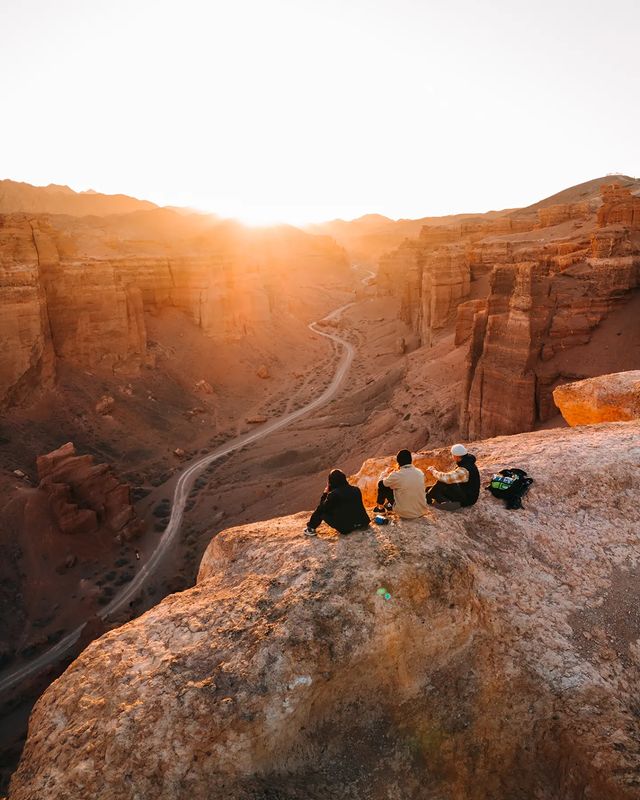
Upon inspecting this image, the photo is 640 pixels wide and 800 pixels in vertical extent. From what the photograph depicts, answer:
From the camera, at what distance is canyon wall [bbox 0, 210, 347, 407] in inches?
1219

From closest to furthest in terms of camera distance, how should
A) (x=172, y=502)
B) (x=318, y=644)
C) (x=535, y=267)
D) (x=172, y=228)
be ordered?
(x=318, y=644)
(x=535, y=267)
(x=172, y=502)
(x=172, y=228)

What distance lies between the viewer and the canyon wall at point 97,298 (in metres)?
31.0

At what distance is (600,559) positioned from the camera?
25.3 ft

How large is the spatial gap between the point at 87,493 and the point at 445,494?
21884 millimetres

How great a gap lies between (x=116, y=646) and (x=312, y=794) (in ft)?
9.21

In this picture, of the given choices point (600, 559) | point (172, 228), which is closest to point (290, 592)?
point (600, 559)

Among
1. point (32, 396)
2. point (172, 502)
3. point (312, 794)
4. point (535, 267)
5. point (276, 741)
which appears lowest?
point (172, 502)

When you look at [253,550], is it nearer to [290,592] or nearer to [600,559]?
[290,592]

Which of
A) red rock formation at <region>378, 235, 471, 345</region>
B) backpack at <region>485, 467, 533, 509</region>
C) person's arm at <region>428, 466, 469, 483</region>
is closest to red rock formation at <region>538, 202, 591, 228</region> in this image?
red rock formation at <region>378, 235, 471, 345</region>

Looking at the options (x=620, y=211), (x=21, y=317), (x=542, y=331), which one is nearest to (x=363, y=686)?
(x=542, y=331)

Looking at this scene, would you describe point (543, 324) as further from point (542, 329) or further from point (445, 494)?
point (445, 494)

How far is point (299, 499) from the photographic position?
25.5 metres

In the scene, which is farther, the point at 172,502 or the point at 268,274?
the point at 268,274

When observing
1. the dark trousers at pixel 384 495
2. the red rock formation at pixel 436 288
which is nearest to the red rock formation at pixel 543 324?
the dark trousers at pixel 384 495
